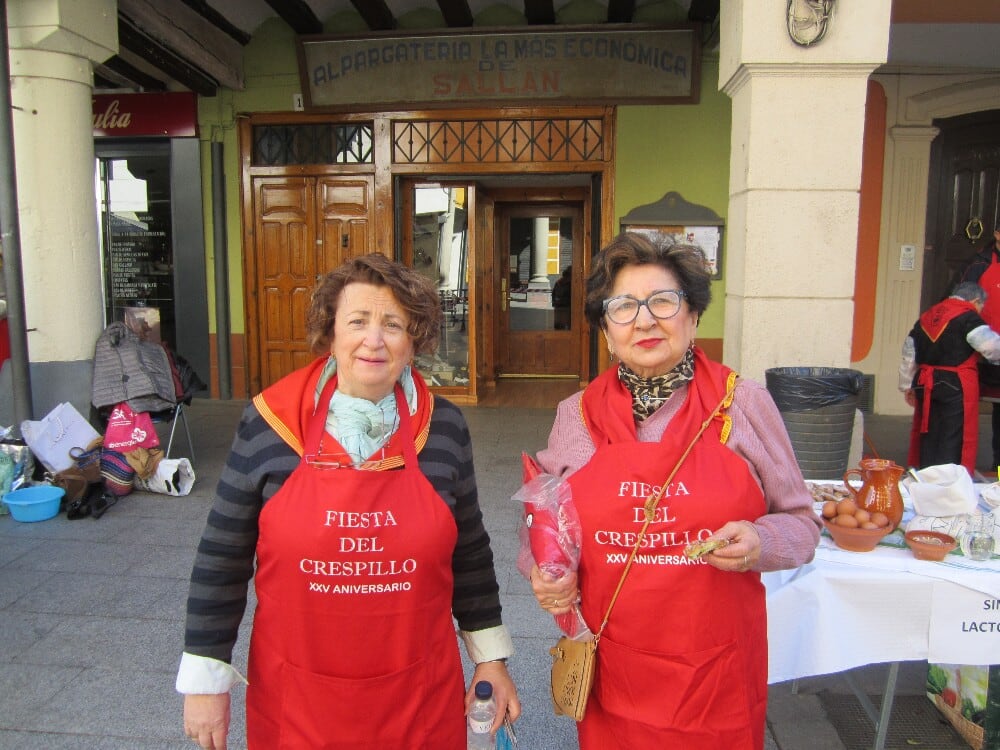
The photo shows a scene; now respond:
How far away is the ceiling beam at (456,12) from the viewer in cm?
726

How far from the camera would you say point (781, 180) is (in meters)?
4.64

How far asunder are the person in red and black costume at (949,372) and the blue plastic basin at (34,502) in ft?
18.8

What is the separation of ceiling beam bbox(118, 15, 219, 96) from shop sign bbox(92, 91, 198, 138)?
0.26 m

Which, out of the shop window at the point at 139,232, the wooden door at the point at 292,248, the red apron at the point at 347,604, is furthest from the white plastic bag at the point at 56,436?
the red apron at the point at 347,604

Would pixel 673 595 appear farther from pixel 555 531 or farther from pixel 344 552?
pixel 344 552

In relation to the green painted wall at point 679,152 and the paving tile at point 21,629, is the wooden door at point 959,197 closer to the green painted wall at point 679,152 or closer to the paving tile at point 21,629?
the green painted wall at point 679,152

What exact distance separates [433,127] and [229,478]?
701 centimetres

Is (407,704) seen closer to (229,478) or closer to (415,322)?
(229,478)

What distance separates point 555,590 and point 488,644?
296 mm

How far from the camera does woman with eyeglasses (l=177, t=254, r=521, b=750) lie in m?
1.58

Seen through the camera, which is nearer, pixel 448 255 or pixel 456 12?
pixel 456 12

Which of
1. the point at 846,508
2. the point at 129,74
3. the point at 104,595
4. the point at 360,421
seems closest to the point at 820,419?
the point at 846,508

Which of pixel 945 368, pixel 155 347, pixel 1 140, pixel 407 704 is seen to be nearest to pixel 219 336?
pixel 155 347

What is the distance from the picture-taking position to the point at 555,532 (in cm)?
166
